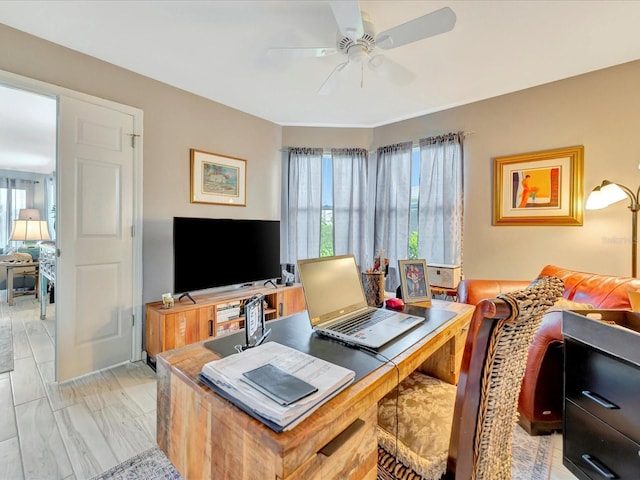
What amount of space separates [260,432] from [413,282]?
1197 millimetres

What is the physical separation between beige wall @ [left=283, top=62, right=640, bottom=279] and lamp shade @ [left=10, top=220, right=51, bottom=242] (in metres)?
6.48

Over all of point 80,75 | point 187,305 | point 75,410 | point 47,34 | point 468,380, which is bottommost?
point 75,410

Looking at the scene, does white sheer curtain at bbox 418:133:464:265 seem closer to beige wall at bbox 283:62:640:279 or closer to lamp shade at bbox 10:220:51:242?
beige wall at bbox 283:62:640:279

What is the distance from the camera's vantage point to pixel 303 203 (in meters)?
4.07

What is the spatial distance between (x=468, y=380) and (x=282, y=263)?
11.0 ft

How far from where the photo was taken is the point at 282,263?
4.05 metres

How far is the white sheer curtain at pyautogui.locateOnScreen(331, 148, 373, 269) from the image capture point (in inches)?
157

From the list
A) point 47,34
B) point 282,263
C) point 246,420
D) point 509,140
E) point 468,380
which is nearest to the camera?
point 246,420

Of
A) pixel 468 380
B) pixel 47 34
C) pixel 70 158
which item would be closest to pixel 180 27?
pixel 47 34

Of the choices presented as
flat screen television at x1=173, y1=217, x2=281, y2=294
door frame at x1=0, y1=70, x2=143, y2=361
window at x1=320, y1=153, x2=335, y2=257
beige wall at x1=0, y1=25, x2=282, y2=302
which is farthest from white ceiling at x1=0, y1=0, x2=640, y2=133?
flat screen television at x1=173, y1=217, x2=281, y2=294

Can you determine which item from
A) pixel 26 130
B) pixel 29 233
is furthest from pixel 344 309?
pixel 29 233

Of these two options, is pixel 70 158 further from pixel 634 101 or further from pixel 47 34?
pixel 634 101

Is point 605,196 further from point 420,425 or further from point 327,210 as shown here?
point 327,210

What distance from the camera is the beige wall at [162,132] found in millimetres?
2246
